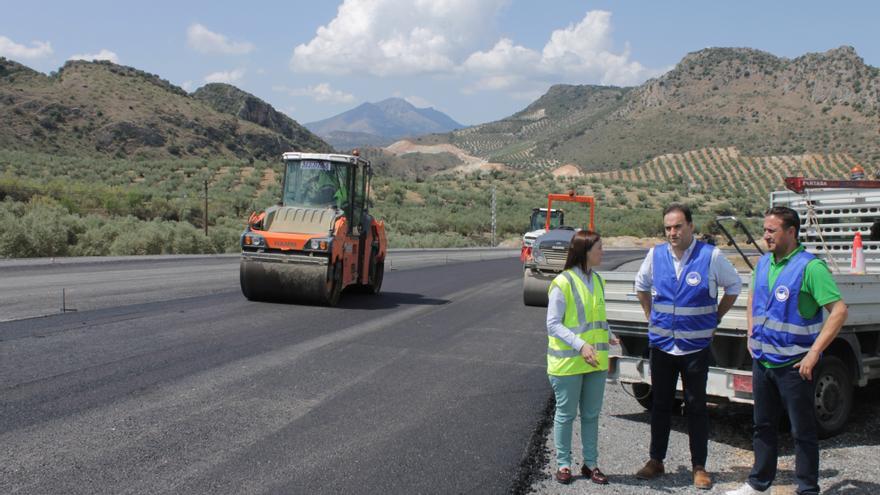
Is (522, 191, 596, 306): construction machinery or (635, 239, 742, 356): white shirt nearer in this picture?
(635, 239, 742, 356): white shirt

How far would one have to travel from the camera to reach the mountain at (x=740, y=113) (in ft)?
327

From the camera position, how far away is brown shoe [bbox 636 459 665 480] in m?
5.63

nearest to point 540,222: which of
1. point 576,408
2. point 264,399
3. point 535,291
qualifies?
point 535,291

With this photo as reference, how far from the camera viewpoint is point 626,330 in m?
7.39

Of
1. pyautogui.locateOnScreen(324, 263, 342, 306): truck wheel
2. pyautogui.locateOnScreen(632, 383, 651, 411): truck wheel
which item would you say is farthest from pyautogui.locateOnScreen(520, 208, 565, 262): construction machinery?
pyautogui.locateOnScreen(632, 383, 651, 411): truck wheel

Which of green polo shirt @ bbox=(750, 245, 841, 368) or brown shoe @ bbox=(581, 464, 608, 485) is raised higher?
green polo shirt @ bbox=(750, 245, 841, 368)

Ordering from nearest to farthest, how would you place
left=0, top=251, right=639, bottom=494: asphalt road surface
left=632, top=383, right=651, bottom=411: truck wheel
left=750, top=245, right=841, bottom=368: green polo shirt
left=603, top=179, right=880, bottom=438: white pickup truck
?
left=750, top=245, right=841, bottom=368: green polo shirt
left=0, top=251, right=639, bottom=494: asphalt road surface
left=603, top=179, right=880, bottom=438: white pickup truck
left=632, top=383, right=651, bottom=411: truck wheel

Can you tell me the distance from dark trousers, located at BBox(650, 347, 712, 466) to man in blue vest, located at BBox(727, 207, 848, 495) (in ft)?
1.22

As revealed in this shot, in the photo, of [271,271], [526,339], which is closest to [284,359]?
[526,339]

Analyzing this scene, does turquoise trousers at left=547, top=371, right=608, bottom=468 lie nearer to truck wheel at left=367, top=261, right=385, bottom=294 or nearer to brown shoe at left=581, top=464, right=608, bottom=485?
brown shoe at left=581, top=464, right=608, bottom=485

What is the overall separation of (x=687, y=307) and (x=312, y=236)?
980 centimetres

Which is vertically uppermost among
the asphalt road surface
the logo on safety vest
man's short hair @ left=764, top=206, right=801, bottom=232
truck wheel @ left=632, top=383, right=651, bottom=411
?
man's short hair @ left=764, top=206, right=801, bottom=232

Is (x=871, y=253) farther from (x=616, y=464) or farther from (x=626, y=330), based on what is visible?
(x=616, y=464)

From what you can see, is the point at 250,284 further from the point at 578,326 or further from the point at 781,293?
→ the point at 781,293
